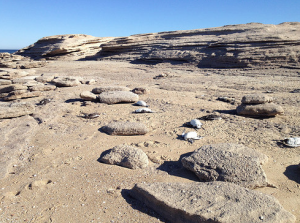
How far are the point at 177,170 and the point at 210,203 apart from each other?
686mm

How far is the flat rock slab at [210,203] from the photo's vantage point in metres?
1.52

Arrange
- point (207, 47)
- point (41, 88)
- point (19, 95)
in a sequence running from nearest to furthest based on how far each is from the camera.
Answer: point (19, 95) → point (41, 88) → point (207, 47)

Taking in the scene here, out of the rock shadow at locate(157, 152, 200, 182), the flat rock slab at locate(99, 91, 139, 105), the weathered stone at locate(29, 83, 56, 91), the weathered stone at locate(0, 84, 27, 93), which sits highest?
the weathered stone at locate(0, 84, 27, 93)

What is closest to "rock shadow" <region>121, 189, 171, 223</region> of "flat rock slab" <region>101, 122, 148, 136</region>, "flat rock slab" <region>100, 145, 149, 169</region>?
"flat rock slab" <region>100, 145, 149, 169</region>

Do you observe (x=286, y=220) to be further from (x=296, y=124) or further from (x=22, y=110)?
(x=22, y=110)

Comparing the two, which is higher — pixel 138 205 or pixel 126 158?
pixel 126 158

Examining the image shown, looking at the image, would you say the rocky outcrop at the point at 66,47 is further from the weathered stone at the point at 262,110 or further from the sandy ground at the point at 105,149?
the weathered stone at the point at 262,110

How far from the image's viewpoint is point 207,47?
10.0m

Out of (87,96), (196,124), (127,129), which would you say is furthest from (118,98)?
(196,124)

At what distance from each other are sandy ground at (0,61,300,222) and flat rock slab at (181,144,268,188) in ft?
0.36

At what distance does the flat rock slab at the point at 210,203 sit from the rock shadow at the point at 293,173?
0.66 meters

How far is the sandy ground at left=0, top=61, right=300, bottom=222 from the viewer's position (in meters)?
1.81

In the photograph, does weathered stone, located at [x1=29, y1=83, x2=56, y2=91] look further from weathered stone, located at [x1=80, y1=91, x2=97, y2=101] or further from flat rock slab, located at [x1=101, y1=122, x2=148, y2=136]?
flat rock slab, located at [x1=101, y1=122, x2=148, y2=136]

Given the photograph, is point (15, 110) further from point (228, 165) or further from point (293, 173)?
point (293, 173)
